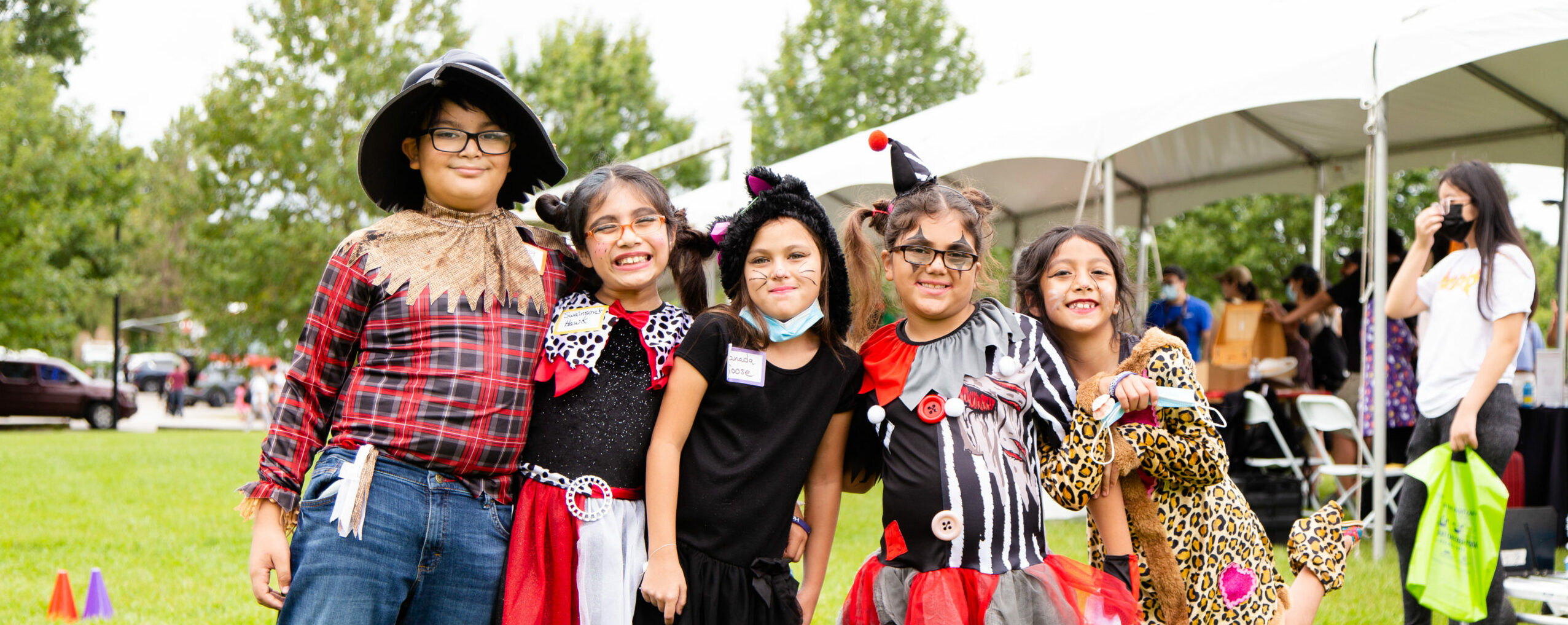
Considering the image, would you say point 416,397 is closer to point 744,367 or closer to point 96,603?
point 744,367

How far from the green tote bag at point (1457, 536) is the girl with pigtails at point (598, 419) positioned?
9.20ft

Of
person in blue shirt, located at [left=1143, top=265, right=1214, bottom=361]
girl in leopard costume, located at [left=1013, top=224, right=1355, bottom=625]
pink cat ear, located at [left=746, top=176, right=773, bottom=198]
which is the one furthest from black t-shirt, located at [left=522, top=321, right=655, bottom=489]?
person in blue shirt, located at [left=1143, top=265, right=1214, bottom=361]

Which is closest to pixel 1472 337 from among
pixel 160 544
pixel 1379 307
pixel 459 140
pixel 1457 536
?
pixel 1457 536

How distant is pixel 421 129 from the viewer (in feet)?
8.04

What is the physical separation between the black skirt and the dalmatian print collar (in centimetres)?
43

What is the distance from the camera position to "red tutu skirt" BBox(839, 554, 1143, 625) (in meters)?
2.29

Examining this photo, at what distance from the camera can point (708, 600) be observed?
2297mm

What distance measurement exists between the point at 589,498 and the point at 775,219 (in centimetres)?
77

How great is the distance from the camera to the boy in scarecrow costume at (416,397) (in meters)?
2.13

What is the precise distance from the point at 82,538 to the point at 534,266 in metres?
6.11

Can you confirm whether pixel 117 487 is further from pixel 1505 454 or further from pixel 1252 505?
pixel 1505 454

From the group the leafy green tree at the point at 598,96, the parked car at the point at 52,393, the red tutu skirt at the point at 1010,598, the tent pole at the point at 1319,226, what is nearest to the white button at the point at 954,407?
the red tutu skirt at the point at 1010,598

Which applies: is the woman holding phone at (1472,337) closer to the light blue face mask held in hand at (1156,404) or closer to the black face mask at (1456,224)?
the black face mask at (1456,224)

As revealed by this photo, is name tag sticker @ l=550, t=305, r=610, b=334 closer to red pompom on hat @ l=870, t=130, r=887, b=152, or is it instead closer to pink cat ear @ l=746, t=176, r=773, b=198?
pink cat ear @ l=746, t=176, r=773, b=198
